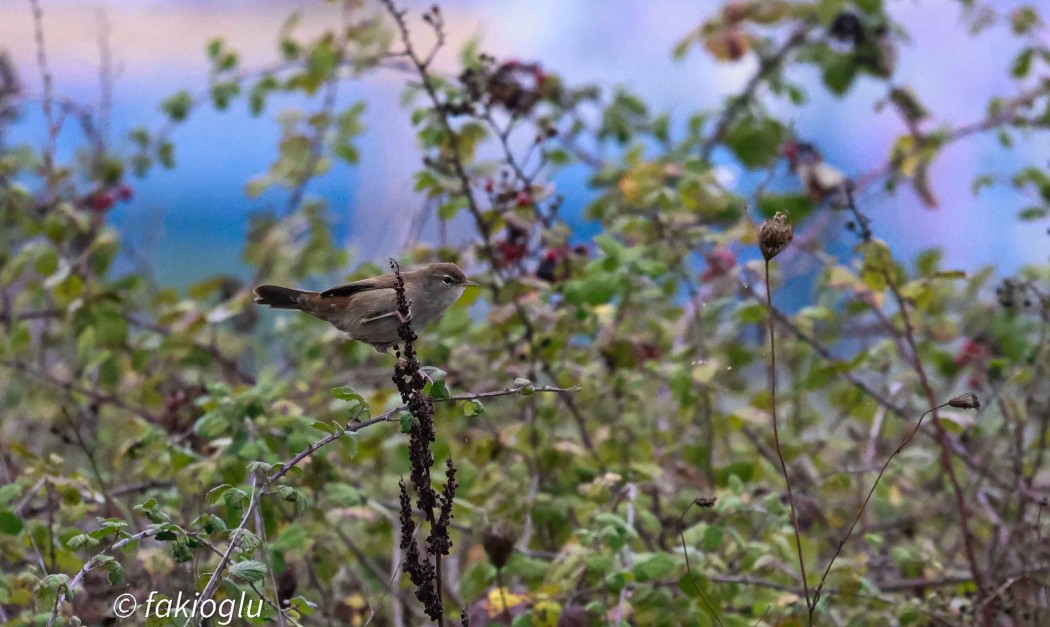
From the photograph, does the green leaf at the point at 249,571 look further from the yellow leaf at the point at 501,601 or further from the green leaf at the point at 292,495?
the yellow leaf at the point at 501,601

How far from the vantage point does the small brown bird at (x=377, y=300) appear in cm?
157

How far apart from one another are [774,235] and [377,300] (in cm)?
67

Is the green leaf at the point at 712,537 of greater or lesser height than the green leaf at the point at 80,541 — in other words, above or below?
above

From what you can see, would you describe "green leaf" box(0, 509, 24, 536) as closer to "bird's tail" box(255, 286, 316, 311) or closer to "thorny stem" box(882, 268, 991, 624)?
"bird's tail" box(255, 286, 316, 311)

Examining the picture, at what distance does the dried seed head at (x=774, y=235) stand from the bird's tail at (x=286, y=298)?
844mm

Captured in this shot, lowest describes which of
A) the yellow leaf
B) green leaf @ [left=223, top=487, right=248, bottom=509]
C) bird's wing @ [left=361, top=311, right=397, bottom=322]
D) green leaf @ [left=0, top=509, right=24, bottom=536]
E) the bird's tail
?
green leaf @ [left=223, top=487, right=248, bottom=509]

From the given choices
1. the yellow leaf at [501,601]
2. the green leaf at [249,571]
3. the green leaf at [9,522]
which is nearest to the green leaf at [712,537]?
the yellow leaf at [501,601]

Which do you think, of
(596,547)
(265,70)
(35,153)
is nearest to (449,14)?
(265,70)

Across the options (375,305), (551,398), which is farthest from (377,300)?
(551,398)

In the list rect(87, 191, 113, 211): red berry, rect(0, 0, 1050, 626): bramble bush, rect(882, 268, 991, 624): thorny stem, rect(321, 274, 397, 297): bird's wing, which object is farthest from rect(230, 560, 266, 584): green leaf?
rect(87, 191, 113, 211): red berry

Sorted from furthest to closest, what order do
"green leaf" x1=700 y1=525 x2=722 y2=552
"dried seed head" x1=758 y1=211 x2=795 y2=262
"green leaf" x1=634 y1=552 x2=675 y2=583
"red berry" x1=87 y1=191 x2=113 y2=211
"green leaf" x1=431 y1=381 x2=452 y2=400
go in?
"red berry" x1=87 y1=191 x2=113 y2=211
"green leaf" x1=700 y1=525 x2=722 y2=552
"green leaf" x1=634 y1=552 x2=675 y2=583
"green leaf" x1=431 y1=381 x2=452 y2=400
"dried seed head" x1=758 y1=211 x2=795 y2=262

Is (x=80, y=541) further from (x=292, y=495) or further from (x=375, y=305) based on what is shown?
(x=375, y=305)

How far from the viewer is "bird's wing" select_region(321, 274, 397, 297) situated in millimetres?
1647

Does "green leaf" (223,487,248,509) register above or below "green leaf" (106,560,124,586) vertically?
above
